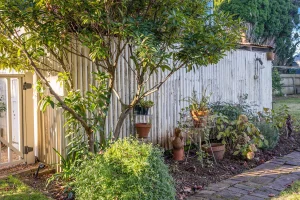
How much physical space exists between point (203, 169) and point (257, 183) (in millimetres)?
894

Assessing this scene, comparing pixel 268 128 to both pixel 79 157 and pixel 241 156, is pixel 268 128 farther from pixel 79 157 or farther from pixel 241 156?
pixel 79 157

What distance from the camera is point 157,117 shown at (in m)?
5.63

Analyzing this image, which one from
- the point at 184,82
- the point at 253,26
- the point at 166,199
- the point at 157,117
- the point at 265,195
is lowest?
the point at 265,195

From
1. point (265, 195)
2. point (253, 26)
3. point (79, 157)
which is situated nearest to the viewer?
point (265, 195)

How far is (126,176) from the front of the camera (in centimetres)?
291

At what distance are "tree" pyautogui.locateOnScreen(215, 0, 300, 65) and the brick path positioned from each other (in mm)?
12560

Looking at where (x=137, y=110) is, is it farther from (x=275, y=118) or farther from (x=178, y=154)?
(x=275, y=118)

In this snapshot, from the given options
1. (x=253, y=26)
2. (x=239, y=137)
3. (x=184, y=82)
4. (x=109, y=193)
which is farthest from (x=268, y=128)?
(x=253, y=26)

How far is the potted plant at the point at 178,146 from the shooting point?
531cm

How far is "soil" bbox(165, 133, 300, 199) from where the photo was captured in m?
4.21

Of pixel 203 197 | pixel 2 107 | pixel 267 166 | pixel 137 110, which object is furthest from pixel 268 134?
pixel 2 107

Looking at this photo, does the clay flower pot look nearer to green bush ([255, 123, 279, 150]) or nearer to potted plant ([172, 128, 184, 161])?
potted plant ([172, 128, 184, 161])

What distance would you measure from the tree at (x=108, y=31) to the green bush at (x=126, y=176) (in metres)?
0.93

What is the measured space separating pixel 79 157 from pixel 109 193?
1.45 metres
